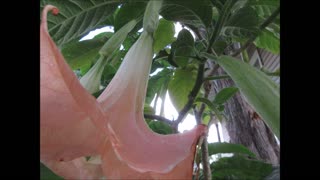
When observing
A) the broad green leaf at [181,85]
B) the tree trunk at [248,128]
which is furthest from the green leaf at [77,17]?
the tree trunk at [248,128]

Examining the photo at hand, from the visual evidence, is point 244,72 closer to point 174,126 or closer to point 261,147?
point 174,126

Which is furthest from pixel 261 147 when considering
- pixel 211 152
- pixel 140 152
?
pixel 140 152

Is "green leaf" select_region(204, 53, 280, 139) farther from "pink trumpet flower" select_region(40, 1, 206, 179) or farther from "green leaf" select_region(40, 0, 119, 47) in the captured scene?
"green leaf" select_region(40, 0, 119, 47)

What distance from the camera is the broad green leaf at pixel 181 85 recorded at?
2.66ft

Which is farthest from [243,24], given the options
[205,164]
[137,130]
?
[137,130]

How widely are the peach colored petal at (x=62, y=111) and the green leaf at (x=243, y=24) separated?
1.08ft

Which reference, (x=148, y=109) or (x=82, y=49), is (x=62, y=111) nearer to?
(x=82, y=49)

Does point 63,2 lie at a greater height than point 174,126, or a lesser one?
greater

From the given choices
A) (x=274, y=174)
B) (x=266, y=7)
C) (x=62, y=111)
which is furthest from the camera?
(x=266, y=7)

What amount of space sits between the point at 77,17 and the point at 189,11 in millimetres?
152

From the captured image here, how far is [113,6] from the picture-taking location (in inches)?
22.2

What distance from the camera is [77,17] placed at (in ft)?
1.85

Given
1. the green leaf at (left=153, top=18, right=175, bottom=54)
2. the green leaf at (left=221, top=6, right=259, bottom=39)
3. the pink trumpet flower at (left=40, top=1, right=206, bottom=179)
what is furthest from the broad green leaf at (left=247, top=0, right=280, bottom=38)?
the pink trumpet flower at (left=40, top=1, right=206, bottom=179)
